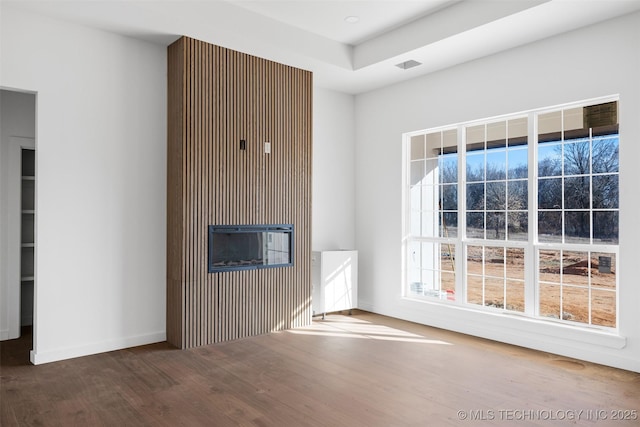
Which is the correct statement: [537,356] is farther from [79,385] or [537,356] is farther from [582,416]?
[79,385]

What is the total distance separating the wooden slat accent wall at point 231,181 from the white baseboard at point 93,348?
0.17 metres

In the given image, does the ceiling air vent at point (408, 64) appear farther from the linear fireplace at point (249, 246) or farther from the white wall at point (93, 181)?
the white wall at point (93, 181)

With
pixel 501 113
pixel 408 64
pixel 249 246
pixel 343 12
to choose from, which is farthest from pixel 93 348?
pixel 501 113

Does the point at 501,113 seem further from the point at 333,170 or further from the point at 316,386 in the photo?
the point at 316,386

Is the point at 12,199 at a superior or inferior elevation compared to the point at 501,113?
inferior

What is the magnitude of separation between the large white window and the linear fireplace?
167 cm

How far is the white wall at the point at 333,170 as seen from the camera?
5887mm

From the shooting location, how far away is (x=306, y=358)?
3961mm

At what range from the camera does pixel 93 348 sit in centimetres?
405

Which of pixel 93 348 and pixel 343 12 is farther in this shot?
pixel 343 12

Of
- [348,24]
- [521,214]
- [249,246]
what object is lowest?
[249,246]

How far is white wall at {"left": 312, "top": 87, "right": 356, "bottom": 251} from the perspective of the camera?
589cm

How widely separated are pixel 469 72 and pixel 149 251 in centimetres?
383

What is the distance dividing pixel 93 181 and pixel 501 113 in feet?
13.2
